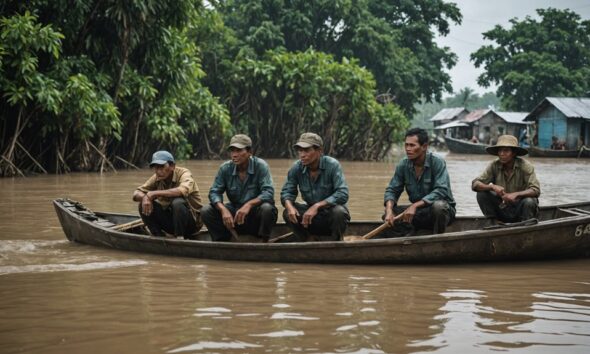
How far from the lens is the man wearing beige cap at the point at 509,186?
6.20 metres

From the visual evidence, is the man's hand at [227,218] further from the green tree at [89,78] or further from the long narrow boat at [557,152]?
the long narrow boat at [557,152]

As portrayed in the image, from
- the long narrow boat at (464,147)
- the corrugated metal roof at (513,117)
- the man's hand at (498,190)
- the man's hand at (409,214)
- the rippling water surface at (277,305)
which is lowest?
the rippling water surface at (277,305)

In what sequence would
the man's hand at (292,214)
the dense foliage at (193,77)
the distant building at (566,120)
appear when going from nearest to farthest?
the man's hand at (292,214) → the dense foliage at (193,77) → the distant building at (566,120)

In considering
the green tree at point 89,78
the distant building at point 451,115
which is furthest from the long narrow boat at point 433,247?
the distant building at point 451,115

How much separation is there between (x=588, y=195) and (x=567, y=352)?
9926 millimetres

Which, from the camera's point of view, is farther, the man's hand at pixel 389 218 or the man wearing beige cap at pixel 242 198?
the man wearing beige cap at pixel 242 198

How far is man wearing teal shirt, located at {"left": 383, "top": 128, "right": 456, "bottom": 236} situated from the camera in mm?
5906

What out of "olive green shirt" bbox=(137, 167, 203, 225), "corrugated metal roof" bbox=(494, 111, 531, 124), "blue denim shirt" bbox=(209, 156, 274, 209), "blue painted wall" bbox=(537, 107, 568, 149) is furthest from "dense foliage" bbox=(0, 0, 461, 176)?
"blue denim shirt" bbox=(209, 156, 274, 209)

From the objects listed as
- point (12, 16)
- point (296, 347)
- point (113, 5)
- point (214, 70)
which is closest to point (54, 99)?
point (12, 16)

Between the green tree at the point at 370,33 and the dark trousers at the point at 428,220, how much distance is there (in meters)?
21.5

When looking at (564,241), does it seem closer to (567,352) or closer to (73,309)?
(567,352)

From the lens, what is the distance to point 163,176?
6.29 m

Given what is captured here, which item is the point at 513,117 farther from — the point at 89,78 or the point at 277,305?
the point at 277,305

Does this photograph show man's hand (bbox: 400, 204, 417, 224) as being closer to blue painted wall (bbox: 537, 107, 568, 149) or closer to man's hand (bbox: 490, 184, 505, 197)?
man's hand (bbox: 490, 184, 505, 197)
